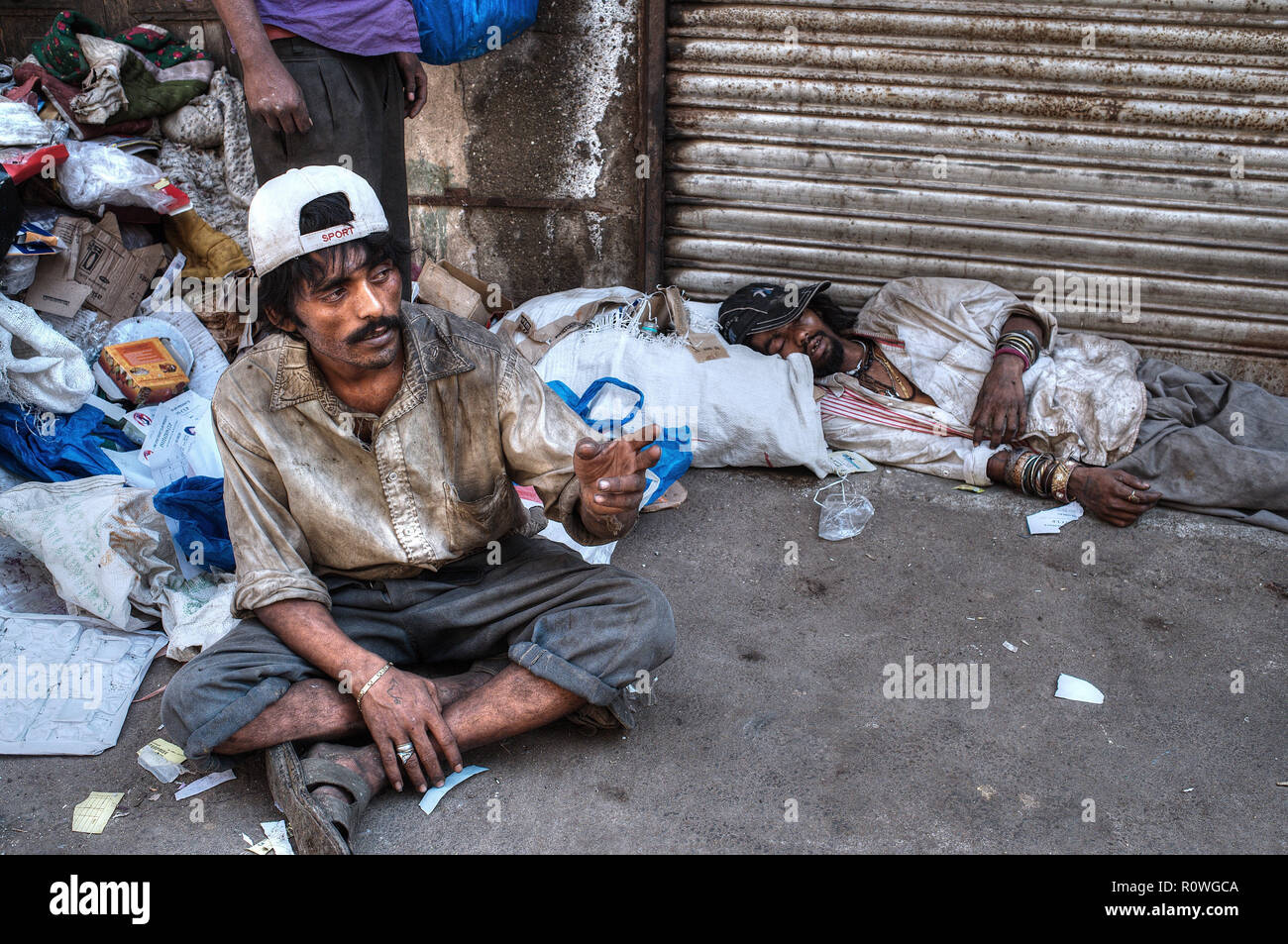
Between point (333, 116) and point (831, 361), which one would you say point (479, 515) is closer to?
point (333, 116)

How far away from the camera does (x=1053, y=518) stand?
3.51 metres

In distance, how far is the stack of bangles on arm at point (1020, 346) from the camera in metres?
3.85

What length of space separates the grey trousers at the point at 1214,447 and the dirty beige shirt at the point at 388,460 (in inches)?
88.8

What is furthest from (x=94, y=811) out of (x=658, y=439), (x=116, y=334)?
(x=116, y=334)

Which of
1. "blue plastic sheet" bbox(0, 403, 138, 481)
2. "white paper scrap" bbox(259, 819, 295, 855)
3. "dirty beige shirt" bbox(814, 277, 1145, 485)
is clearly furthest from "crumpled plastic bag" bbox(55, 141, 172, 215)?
"white paper scrap" bbox(259, 819, 295, 855)

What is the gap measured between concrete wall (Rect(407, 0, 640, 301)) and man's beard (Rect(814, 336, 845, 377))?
3.20 feet

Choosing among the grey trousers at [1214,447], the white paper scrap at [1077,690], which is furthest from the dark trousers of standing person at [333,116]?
the grey trousers at [1214,447]

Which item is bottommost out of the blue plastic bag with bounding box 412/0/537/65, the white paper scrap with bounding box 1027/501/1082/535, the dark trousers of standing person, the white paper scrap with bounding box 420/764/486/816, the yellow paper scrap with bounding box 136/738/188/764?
the yellow paper scrap with bounding box 136/738/188/764

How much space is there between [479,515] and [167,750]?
920mm

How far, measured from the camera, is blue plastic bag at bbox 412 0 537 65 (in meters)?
3.30

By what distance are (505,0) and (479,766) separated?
2530 millimetres

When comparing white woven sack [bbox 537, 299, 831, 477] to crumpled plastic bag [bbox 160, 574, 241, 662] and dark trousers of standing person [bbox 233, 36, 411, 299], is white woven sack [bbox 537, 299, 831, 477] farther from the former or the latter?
crumpled plastic bag [bbox 160, 574, 241, 662]

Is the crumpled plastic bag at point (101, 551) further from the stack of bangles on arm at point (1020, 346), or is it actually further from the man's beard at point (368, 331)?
the stack of bangles on arm at point (1020, 346)

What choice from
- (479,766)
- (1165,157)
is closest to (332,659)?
(479,766)
